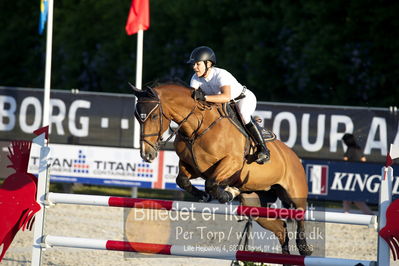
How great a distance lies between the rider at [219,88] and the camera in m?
7.02

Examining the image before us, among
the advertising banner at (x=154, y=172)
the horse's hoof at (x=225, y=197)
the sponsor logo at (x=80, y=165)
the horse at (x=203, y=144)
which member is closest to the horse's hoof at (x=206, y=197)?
the horse at (x=203, y=144)

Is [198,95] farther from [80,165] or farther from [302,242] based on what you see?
[80,165]

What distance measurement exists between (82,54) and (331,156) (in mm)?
15982

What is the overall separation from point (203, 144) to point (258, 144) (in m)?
0.70

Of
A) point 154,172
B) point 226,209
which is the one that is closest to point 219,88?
point 226,209

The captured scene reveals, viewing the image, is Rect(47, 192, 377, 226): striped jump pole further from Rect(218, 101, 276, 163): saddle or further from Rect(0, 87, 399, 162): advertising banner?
Rect(0, 87, 399, 162): advertising banner

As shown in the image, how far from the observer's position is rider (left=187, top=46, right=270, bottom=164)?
7.02 m

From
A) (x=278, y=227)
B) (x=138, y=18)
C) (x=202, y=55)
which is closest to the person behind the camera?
(x=202, y=55)

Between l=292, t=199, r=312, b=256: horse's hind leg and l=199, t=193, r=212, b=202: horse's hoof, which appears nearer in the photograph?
l=199, t=193, r=212, b=202: horse's hoof

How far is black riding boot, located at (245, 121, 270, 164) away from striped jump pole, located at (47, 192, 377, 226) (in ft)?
4.40

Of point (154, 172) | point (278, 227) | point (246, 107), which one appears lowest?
point (278, 227)

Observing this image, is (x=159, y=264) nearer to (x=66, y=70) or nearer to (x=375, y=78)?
(x=375, y=78)

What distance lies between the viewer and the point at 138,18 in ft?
45.2

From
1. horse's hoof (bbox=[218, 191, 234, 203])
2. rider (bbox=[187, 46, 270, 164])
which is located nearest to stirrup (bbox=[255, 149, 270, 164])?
rider (bbox=[187, 46, 270, 164])
